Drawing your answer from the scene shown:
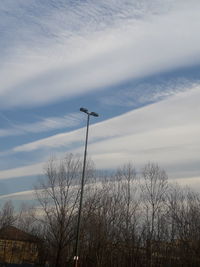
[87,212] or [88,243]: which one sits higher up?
[87,212]

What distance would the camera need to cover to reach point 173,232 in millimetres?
42750

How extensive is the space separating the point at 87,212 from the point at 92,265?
5582 mm

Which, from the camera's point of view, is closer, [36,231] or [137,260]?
[137,260]

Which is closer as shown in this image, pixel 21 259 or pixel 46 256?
pixel 46 256

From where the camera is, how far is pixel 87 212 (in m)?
41.2

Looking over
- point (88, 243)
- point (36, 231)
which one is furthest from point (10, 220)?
point (88, 243)

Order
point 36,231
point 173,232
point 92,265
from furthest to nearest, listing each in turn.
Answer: point 36,231
point 173,232
point 92,265

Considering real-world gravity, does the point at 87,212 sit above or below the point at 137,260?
above

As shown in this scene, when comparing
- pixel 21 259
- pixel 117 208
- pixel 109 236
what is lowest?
pixel 21 259

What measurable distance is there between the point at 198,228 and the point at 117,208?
936cm

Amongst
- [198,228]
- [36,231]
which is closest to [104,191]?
[198,228]

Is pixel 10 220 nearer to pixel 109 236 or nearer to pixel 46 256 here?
pixel 46 256

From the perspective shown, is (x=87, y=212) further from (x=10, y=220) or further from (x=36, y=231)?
(x=10, y=220)

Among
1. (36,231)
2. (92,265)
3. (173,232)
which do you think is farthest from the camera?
(36,231)
